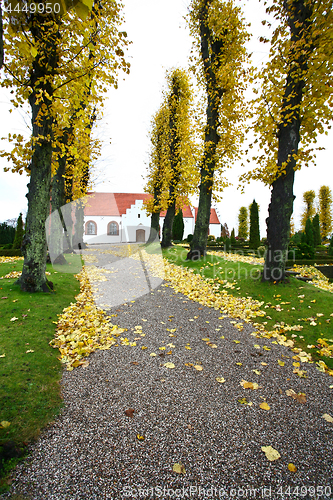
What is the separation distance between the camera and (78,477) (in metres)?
2.04

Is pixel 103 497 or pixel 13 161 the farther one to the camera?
pixel 13 161

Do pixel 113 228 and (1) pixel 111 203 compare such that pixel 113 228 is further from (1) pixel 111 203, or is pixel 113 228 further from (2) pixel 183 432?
(2) pixel 183 432

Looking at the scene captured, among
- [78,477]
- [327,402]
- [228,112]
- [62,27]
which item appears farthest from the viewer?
[228,112]

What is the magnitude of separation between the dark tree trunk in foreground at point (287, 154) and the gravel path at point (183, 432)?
3498 mm

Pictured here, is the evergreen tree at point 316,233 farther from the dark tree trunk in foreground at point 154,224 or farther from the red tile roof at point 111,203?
the red tile roof at point 111,203

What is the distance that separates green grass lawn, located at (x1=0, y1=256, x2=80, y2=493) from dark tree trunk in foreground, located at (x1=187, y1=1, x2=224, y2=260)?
750 centimetres

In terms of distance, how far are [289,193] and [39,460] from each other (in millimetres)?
7530

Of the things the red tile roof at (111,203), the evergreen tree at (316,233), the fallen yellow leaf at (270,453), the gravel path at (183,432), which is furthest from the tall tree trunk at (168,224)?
the red tile roof at (111,203)

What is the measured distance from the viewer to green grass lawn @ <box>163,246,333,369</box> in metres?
4.54

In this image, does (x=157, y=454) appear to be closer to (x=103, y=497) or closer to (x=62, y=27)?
(x=103, y=497)

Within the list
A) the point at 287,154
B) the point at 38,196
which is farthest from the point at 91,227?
the point at 287,154

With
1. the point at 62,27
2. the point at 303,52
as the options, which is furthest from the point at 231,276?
the point at 62,27

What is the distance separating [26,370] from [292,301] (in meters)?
5.59

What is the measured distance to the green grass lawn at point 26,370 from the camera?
93.9 inches
